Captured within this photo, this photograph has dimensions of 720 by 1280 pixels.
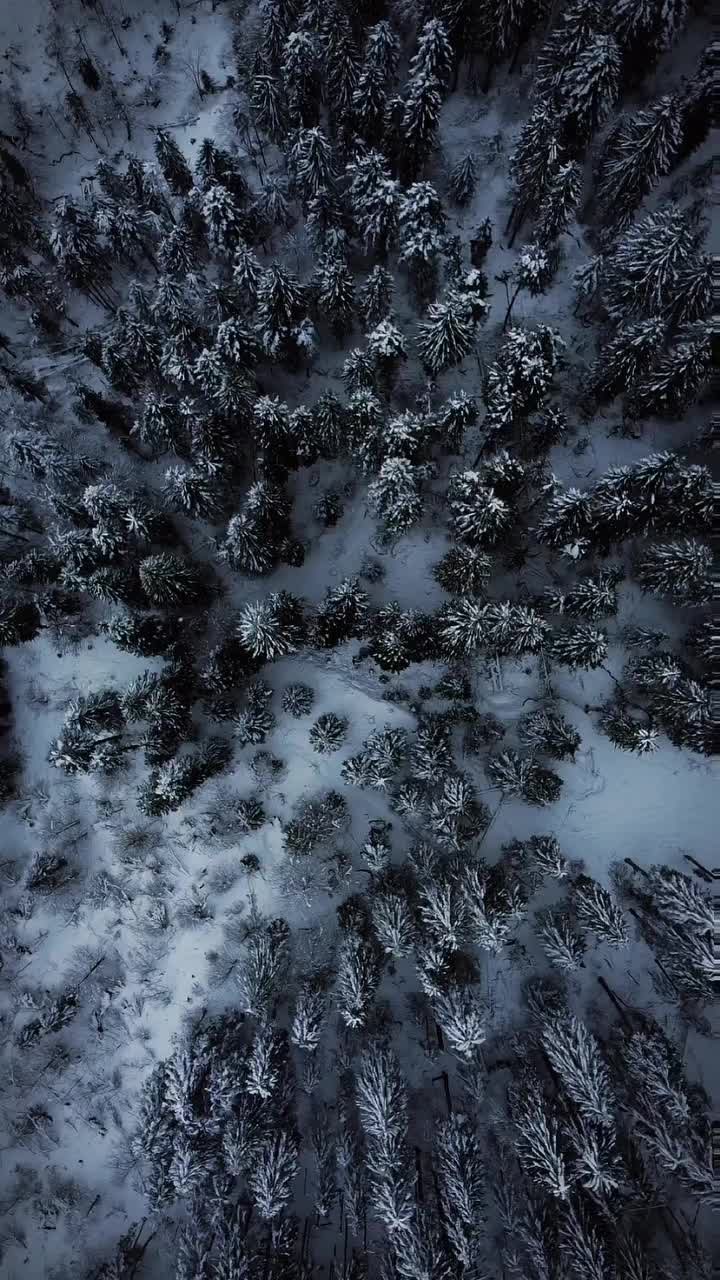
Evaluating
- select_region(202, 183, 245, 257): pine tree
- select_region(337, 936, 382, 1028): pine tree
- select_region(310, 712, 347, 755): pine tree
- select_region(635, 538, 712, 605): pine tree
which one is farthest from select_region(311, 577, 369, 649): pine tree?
select_region(202, 183, 245, 257): pine tree

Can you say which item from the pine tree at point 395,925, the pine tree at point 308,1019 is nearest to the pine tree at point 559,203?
the pine tree at point 395,925

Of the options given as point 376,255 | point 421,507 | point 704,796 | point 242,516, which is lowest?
point 704,796

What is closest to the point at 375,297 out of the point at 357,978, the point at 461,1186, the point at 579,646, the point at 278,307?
the point at 278,307

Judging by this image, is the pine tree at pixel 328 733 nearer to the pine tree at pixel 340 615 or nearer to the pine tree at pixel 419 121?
the pine tree at pixel 340 615

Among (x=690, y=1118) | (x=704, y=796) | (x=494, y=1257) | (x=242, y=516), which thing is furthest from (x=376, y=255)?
(x=494, y=1257)

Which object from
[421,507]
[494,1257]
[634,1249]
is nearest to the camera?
[634,1249]

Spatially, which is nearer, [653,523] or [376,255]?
[653,523]

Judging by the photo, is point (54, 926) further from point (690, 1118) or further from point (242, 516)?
point (690, 1118)

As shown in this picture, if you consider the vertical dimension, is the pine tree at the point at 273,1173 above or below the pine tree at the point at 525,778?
below
